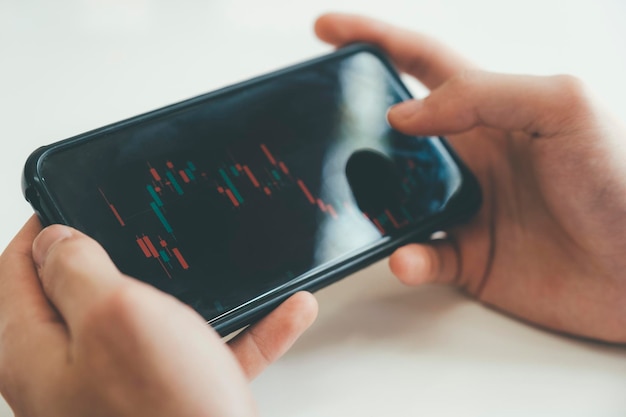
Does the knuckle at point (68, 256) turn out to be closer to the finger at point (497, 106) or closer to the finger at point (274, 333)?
the finger at point (274, 333)

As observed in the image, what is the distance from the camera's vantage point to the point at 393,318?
2.00 feet

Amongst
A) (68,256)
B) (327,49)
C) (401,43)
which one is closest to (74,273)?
(68,256)

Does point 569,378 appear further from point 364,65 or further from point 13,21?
point 13,21

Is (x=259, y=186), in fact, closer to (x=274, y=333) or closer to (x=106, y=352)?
(x=274, y=333)

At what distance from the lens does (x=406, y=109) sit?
0.62 meters

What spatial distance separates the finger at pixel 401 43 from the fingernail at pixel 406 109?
102 millimetres

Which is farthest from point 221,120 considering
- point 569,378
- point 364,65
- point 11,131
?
point 569,378

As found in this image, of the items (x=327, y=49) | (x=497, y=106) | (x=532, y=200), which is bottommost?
(x=532, y=200)

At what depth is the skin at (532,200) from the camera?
1.88 feet

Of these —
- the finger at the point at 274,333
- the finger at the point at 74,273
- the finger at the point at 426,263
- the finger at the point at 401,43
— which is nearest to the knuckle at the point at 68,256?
the finger at the point at 74,273

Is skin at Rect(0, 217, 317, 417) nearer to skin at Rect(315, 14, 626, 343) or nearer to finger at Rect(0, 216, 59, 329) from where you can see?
finger at Rect(0, 216, 59, 329)

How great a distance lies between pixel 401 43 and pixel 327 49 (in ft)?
0.69

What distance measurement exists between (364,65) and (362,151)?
0.10 metres

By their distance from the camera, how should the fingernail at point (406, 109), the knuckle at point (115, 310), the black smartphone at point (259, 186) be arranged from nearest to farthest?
the knuckle at point (115, 310) < the black smartphone at point (259, 186) < the fingernail at point (406, 109)
